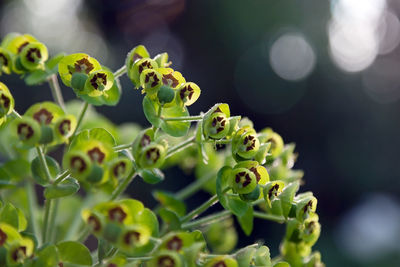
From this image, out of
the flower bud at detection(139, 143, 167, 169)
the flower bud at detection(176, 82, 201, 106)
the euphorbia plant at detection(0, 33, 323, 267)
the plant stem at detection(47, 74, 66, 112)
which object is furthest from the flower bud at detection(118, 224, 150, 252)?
the plant stem at detection(47, 74, 66, 112)

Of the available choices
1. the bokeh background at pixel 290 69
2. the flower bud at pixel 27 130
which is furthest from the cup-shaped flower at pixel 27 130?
the bokeh background at pixel 290 69

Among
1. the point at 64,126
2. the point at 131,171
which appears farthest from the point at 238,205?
the point at 64,126

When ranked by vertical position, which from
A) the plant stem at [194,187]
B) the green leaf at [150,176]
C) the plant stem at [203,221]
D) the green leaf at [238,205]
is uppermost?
the green leaf at [150,176]

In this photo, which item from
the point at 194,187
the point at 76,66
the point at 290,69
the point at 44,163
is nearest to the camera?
the point at 44,163

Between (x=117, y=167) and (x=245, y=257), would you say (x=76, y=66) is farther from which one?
(x=245, y=257)

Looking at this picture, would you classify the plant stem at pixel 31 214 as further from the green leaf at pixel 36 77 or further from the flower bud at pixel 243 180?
the flower bud at pixel 243 180

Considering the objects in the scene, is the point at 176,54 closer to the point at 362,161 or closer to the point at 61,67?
the point at 362,161

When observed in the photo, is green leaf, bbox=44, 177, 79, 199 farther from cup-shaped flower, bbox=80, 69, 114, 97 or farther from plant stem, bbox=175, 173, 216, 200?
plant stem, bbox=175, 173, 216, 200

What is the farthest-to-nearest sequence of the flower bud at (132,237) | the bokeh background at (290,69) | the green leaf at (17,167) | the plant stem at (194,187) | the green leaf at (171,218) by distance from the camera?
the bokeh background at (290,69) → the plant stem at (194,187) → the green leaf at (17,167) → the green leaf at (171,218) → the flower bud at (132,237)
